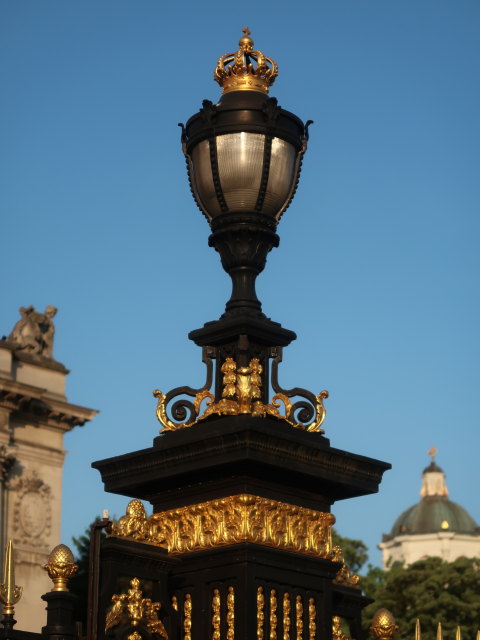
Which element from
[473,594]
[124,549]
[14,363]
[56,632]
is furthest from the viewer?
[473,594]

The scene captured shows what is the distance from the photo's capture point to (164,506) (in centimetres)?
959

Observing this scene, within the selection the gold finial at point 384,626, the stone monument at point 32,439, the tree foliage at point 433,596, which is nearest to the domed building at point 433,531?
the tree foliage at point 433,596

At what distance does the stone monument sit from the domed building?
337 ft

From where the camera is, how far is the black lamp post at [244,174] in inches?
384

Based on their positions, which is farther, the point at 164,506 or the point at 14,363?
the point at 14,363

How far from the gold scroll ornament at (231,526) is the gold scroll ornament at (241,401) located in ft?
1.59

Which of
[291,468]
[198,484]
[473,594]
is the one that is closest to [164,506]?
[198,484]

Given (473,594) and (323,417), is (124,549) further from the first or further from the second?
(473,594)

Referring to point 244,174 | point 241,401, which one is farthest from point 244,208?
point 241,401

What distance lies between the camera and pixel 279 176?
9.85 metres

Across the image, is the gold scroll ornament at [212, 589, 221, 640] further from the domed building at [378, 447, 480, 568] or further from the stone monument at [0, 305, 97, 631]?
the domed building at [378, 447, 480, 568]

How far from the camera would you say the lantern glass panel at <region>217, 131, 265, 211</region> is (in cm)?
973

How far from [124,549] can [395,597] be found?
67.0 m

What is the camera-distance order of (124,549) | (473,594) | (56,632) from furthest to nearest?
(473,594) → (124,549) → (56,632)
